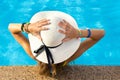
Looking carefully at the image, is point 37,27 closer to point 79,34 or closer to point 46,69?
point 79,34

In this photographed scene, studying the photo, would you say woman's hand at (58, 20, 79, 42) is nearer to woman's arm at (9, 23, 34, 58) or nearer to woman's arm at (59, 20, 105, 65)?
woman's arm at (59, 20, 105, 65)

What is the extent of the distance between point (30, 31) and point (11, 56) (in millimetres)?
1542

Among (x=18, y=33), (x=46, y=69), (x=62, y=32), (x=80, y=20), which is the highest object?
(x=80, y=20)

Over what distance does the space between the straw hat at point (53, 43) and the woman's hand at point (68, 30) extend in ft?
0.10

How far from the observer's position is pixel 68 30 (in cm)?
288

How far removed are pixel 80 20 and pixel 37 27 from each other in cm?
206

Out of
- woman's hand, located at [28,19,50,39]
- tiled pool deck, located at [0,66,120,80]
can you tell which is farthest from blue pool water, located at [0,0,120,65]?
woman's hand, located at [28,19,50,39]

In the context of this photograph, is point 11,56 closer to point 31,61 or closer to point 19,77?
point 31,61

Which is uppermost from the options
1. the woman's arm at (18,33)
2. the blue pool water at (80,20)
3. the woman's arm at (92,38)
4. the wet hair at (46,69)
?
the blue pool water at (80,20)

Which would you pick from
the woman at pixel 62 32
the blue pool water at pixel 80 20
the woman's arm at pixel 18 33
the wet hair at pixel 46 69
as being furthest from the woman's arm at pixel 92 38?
the blue pool water at pixel 80 20

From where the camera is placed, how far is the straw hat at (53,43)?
284 cm

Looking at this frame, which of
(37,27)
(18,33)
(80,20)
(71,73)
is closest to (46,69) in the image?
(71,73)

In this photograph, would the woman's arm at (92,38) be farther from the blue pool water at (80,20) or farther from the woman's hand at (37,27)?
the blue pool water at (80,20)

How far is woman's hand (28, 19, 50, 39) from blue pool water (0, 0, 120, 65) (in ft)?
4.44
